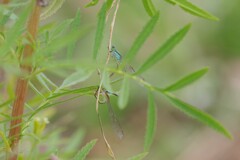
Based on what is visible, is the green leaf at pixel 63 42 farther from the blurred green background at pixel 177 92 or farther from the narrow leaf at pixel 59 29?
the blurred green background at pixel 177 92

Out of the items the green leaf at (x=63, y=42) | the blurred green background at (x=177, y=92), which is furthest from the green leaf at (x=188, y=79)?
the blurred green background at (x=177, y=92)

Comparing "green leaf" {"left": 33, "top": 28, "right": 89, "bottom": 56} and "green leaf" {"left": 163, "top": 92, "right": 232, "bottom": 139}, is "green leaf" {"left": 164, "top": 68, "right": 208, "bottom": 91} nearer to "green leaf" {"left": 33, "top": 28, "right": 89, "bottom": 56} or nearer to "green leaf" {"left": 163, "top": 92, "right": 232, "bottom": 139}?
"green leaf" {"left": 163, "top": 92, "right": 232, "bottom": 139}

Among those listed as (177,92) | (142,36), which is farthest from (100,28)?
(177,92)

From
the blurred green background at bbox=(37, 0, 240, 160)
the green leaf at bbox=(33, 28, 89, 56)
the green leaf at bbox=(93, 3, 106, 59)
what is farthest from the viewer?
the blurred green background at bbox=(37, 0, 240, 160)

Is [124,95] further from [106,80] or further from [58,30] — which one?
[58,30]

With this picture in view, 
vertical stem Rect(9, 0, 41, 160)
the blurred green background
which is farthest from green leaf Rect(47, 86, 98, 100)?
the blurred green background

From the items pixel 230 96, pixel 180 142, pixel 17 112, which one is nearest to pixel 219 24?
pixel 230 96
